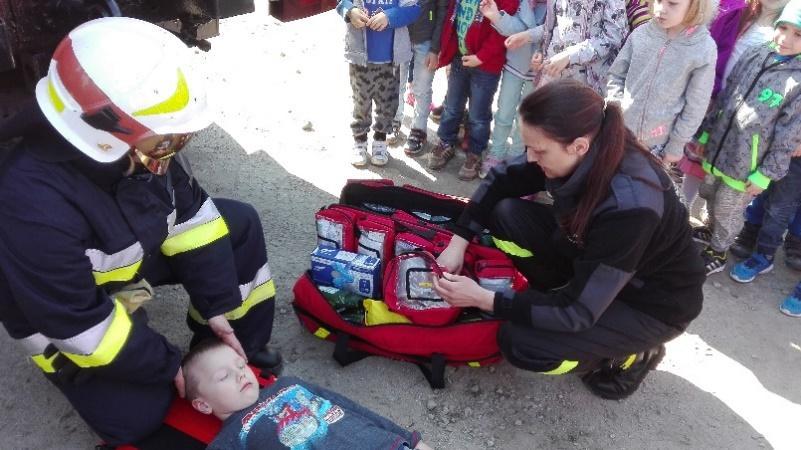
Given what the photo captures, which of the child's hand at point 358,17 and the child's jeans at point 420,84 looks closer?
the child's hand at point 358,17

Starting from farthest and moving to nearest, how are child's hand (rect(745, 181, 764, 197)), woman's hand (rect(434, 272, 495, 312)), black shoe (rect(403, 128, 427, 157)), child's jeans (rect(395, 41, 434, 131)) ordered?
black shoe (rect(403, 128, 427, 157))
child's jeans (rect(395, 41, 434, 131))
child's hand (rect(745, 181, 764, 197))
woman's hand (rect(434, 272, 495, 312))

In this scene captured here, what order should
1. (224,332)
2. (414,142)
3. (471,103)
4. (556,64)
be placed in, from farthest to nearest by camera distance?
1. (414,142)
2. (471,103)
3. (556,64)
4. (224,332)

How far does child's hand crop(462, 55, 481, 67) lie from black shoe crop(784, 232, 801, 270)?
235cm

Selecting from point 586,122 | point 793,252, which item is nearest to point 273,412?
point 586,122

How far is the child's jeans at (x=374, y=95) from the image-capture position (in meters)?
4.59

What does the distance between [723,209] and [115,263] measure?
3.41 metres

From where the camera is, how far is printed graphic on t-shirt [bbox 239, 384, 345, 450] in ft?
8.18

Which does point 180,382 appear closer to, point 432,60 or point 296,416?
point 296,416

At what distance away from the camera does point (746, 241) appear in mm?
4414

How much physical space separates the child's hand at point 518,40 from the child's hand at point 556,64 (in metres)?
0.22

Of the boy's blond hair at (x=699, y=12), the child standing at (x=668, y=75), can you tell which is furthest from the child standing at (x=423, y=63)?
the boy's blond hair at (x=699, y=12)

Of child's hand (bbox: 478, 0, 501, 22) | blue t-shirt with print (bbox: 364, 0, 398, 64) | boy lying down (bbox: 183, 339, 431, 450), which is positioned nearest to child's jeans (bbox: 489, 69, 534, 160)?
child's hand (bbox: 478, 0, 501, 22)

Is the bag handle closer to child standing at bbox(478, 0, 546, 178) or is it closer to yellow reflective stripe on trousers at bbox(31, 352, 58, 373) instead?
child standing at bbox(478, 0, 546, 178)

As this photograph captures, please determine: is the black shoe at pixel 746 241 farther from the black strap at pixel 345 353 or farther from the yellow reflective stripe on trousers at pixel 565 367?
the black strap at pixel 345 353
